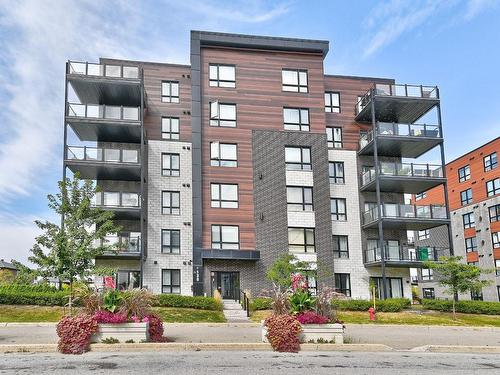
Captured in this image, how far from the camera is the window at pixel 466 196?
52.0 metres

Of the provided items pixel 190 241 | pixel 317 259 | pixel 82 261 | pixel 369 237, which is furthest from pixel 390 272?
pixel 82 261

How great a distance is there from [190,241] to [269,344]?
18.6 metres

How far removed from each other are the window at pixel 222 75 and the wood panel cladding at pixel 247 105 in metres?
0.28

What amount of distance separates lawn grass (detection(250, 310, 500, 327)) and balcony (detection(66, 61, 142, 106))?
1604 centimetres

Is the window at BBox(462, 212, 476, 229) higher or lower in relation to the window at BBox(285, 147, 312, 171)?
lower

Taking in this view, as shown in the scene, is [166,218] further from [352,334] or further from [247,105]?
[352,334]

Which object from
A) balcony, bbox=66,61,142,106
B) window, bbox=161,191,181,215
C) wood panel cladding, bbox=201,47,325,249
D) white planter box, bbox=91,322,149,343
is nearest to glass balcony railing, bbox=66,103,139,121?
balcony, bbox=66,61,142,106

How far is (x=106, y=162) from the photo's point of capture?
30875mm

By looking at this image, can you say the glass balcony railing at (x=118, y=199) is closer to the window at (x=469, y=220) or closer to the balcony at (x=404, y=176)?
the balcony at (x=404, y=176)

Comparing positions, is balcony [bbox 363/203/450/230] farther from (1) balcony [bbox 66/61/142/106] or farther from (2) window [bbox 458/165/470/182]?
(2) window [bbox 458/165/470/182]

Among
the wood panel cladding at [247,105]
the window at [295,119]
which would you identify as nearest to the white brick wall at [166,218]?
the wood panel cladding at [247,105]

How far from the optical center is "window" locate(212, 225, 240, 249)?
32312mm

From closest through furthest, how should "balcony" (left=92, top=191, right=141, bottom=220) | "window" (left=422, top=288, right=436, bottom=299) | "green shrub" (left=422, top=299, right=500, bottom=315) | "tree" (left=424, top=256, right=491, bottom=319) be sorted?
"tree" (left=424, top=256, right=491, bottom=319) → "green shrub" (left=422, top=299, right=500, bottom=315) → "balcony" (left=92, top=191, right=141, bottom=220) → "window" (left=422, top=288, right=436, bottom=299)

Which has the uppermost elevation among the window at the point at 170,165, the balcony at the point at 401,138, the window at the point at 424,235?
the balcony at the point at 401,138
